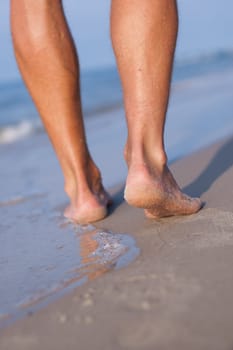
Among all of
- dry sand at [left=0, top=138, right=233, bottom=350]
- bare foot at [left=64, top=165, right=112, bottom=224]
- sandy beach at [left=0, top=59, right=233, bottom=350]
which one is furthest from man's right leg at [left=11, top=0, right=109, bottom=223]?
dry sand at [left=0, top=138, right=233, bottom=350]

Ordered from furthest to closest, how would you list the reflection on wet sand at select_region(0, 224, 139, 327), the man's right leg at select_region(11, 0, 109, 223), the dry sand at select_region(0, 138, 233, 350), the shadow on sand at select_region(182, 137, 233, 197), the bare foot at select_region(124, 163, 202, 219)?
the shadow on sand at select_region(182, 137, 233, 197), the man's right leg at select_region(11, 0, 109, 223), the bare foot at select_region(124, 163, 202, 219), the reflection on wet sand at select_region(0, 224, 139, 327), the dry sand at select_region(0, 138, 233, 350)

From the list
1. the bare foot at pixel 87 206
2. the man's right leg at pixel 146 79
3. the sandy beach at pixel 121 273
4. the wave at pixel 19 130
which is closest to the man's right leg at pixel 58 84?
A: the bare foot at pixel 87 206

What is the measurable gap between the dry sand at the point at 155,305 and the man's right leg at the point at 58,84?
15.1 inches

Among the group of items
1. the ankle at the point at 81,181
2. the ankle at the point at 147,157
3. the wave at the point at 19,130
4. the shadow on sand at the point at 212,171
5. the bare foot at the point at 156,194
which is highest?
the ankle at the point at 147,157

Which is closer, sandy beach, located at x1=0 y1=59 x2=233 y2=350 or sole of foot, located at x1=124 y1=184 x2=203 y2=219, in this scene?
sandy beach, located at x1=0 y1=59 x2=233 y2=350

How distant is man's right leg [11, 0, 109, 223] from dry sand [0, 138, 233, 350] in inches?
15.1

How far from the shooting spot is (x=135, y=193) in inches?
60.9

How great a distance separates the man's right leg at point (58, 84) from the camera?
5.73ft

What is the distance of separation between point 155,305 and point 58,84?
92cm

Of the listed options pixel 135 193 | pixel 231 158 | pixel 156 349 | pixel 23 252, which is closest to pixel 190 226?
pixel 135 193

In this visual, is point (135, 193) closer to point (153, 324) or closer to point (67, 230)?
point (67, 230)

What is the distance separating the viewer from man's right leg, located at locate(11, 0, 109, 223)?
5.73 feet

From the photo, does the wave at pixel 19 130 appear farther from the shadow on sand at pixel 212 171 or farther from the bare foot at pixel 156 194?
the bare foot at pixel 156 194

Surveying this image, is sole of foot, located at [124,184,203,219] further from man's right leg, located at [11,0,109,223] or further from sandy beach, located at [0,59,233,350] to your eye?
man's right leg, located at [11,0,109,223]
